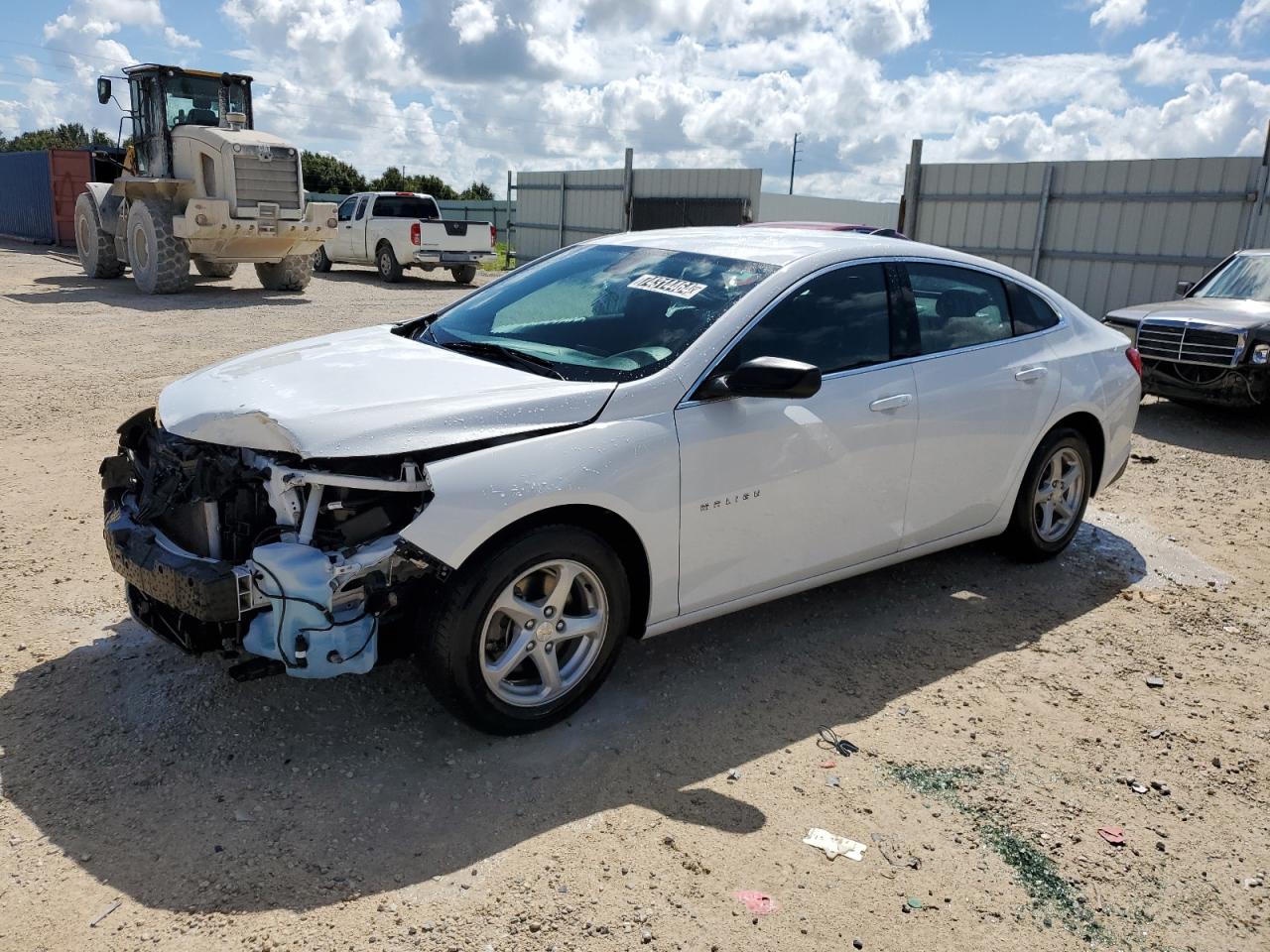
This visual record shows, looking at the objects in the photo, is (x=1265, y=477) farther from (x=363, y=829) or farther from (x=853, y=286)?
(x=363, y=829)

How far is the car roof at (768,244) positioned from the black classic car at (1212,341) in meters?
5.60

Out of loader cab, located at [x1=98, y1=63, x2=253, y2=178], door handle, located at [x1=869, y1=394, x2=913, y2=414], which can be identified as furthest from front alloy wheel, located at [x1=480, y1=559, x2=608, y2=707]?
loader cab, located at [x1=98, y1=63, x2=253, y2=178]

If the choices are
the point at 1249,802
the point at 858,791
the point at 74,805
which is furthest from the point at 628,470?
the point at 1249,802

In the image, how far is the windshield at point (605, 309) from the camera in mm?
3916

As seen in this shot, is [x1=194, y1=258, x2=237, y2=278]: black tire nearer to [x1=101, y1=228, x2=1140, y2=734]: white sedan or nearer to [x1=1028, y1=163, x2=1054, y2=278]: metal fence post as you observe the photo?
[x1=1028, y1=163, x2=1054, y2=278]: metal fence post

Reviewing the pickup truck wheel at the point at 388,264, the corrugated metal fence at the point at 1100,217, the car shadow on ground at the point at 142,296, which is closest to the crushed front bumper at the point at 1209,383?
the corrugated metal fence at the point at 1100,217

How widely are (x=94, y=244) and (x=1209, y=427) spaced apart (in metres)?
18.6

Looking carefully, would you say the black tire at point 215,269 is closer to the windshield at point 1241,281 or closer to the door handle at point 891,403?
the windshield at point 1241,281

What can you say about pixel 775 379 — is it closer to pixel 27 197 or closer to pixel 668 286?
pixel 668 286

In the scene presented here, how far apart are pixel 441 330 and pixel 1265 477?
667 cm

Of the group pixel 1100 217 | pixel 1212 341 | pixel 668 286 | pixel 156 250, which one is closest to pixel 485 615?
pixel 668 286

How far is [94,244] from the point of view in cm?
1928

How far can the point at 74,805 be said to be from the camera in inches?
125

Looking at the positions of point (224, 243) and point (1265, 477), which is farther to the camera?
point (224, 243)
